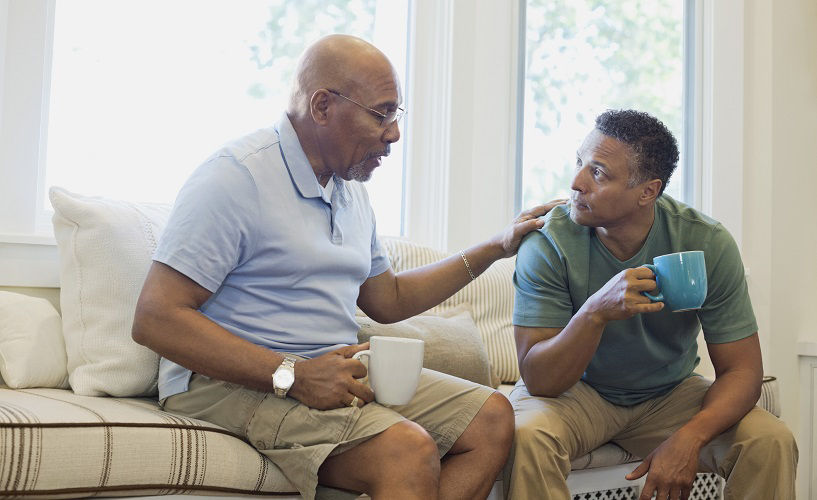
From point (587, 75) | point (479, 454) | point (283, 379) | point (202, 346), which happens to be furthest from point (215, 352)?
point (587, 75)

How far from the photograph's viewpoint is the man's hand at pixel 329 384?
4.62ft

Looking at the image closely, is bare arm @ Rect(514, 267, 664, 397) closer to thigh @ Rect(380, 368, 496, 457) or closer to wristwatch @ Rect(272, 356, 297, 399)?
thigh @ Rect(380, 368, 496, 457)

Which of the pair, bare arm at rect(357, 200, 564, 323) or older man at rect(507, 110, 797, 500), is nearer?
older man at rect(507, 110, 797, 500)

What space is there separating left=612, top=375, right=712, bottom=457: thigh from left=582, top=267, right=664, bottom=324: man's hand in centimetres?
38

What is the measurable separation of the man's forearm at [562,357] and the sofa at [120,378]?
0.20m

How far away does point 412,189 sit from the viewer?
115 inches

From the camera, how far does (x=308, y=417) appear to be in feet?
4.62

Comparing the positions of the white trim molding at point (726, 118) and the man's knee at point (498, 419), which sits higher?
the white trim molding at point (726, 118)

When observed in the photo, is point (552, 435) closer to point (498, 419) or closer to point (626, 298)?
point (498, 419)

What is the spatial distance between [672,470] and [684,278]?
15.8 inches

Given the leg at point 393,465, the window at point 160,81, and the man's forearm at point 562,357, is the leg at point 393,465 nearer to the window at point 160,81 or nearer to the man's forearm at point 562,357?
the man's forearm at point 562,357

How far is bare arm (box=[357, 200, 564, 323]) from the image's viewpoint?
1.88 m

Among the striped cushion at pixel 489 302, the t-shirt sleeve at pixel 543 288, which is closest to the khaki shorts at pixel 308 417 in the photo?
the t-shirt sleeve at pixel 543 288

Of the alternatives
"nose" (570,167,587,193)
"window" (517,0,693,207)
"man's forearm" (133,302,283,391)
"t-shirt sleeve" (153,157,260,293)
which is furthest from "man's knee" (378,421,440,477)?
"window" (517,0,693,207)
